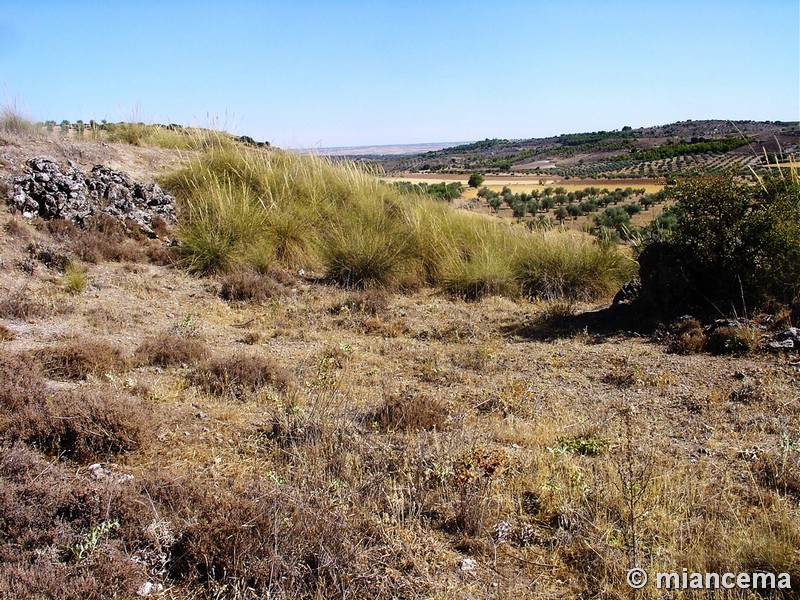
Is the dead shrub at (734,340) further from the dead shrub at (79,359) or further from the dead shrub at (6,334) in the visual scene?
the dead shrub at (6,334)

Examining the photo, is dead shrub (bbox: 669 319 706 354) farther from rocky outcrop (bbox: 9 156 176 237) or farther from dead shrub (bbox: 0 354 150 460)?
rocky outcrop (bbox: 9 156 176 237)

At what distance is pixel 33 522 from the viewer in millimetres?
2775

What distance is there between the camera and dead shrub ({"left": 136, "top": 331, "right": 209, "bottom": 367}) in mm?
5223

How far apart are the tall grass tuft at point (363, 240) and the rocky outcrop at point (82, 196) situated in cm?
70

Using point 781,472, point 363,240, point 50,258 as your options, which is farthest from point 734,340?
point 50,258

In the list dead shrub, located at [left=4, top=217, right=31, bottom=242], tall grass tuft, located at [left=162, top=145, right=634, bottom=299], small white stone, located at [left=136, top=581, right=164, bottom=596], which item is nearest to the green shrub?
tall grass tuft, located at [left=162, top=145, right=634, bottom=299]

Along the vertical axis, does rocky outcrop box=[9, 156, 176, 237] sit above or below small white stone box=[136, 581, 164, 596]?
above

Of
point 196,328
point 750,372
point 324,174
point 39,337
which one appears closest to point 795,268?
point 750,372

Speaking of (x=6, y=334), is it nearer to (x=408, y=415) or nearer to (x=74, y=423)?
(x=74, y=423)

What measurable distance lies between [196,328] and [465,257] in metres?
4.71

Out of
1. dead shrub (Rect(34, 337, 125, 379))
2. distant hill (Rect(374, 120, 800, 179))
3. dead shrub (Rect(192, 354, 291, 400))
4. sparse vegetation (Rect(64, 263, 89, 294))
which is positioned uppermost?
distant hill (Rect(374, 120, 800, 179))

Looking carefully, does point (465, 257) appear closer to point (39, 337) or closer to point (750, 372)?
point (750, 372)

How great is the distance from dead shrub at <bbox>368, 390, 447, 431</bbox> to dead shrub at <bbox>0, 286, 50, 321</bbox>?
4046 mm

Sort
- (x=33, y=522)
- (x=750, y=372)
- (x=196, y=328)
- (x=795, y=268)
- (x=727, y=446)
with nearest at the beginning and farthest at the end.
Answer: (x=33, y=522)
(x=727, y=446)
(x=750, y=372)
(x=795, y=268)
(x=196, y=328)
